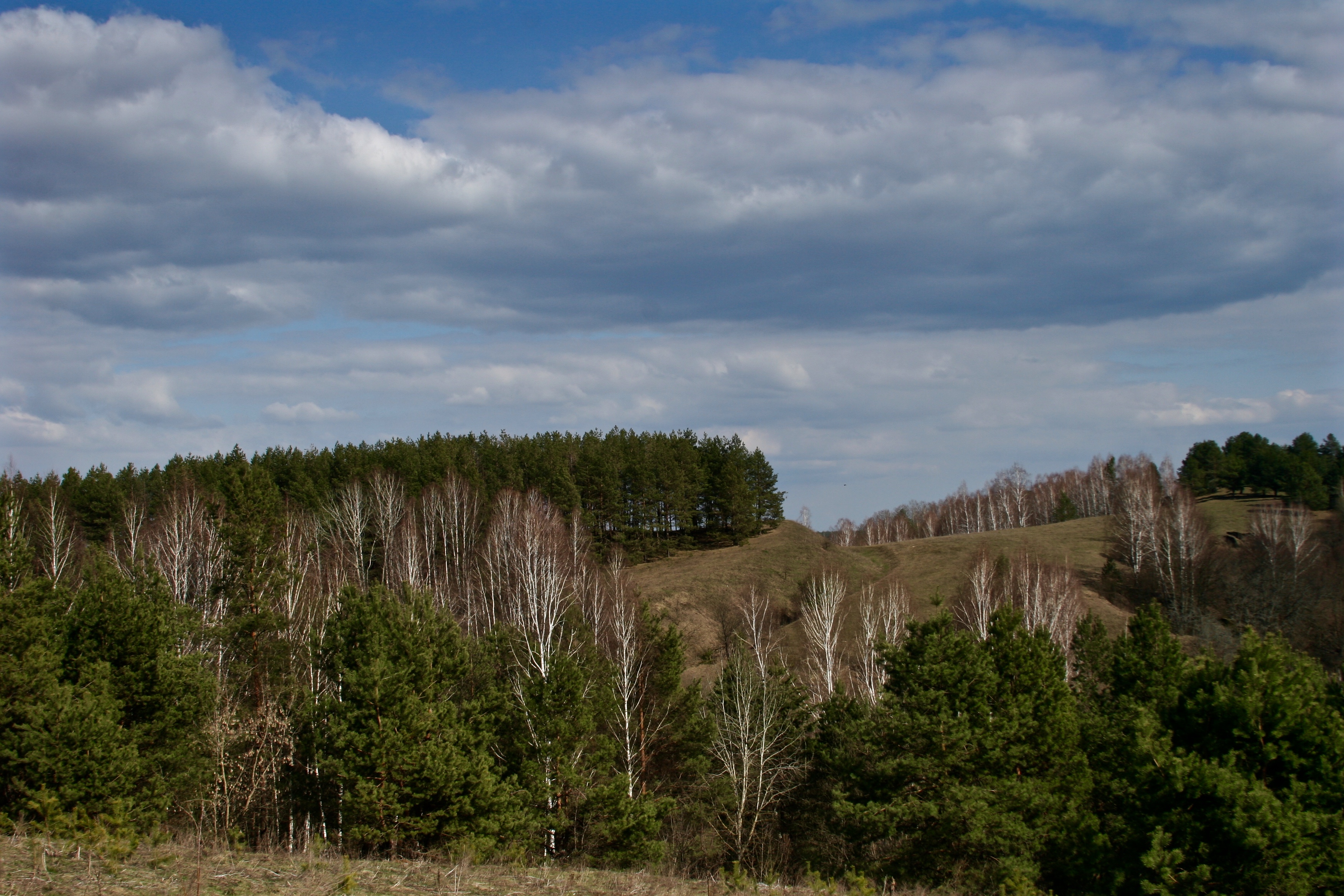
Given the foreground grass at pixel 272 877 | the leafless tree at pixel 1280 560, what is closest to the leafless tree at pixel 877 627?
the foreground grass at pixel 272 877

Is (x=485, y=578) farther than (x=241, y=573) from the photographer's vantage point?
Yes

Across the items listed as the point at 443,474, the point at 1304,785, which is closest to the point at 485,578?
the point at 443,474

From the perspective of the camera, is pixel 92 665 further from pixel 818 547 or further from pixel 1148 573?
pixel 1148 573

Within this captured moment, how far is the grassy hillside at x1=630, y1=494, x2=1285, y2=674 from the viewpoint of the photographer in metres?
71.5

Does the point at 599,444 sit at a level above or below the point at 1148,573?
above

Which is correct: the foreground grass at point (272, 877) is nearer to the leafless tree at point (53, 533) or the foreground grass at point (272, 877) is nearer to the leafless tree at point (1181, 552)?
the leafless tree at point (53, 533)

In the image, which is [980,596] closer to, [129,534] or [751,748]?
[751,748]

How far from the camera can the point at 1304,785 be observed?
70.2ft

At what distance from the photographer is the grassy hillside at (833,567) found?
2815 inches

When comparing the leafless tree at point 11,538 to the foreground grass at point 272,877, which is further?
the leafless tree at point 11,538

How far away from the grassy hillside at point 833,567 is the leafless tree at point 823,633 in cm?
407

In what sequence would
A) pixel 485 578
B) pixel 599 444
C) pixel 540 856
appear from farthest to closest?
pixel 599 444
pixel 485 578
pixel 540 856

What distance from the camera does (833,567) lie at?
8575 centimetres

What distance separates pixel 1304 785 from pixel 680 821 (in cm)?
2364
